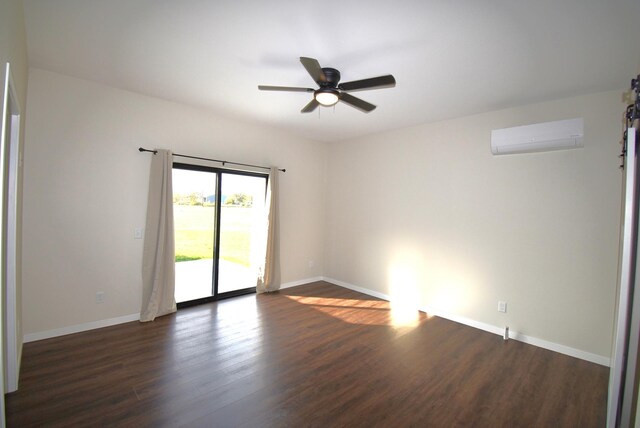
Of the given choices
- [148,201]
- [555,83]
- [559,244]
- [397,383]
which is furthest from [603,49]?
[148,201]

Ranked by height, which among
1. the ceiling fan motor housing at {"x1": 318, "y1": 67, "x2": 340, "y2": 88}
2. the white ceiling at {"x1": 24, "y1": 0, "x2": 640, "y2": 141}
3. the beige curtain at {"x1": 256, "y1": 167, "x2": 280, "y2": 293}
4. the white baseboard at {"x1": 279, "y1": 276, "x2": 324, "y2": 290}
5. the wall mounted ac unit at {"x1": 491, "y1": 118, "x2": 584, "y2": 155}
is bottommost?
the white baseboard at {"x1": 279, "y1": 276, "x2": 324, "y2": 290}

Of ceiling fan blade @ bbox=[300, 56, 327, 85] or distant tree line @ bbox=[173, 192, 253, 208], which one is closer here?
ceiling fan blade @ bbox=[300, 56, 327, 85]

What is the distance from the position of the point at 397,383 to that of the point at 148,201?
11.0 feet

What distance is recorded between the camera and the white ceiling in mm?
1823

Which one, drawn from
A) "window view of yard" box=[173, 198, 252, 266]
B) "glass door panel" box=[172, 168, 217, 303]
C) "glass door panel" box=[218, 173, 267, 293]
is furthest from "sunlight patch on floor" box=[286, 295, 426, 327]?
"glass door panel" box=[172, 168, 217, 303]

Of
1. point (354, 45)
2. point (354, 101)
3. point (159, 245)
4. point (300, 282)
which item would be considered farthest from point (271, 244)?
point (354, 45)

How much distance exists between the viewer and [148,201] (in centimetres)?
343

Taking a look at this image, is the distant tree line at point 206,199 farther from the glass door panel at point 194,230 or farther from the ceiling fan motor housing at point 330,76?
the ceiling fan motor housing at point 330,76

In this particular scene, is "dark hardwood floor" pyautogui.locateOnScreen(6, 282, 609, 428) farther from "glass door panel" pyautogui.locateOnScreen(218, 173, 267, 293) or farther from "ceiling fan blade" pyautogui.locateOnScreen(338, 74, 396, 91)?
"ceiling fan blade" pyautogui.locateOnScreen(338, 74, 396, 91)

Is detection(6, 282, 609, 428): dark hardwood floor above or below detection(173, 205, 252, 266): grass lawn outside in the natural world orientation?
below

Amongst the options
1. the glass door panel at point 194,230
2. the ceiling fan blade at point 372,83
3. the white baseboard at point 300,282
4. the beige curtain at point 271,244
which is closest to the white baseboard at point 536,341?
the white baseboard at point 300,282

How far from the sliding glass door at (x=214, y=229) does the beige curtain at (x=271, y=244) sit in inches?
7.0

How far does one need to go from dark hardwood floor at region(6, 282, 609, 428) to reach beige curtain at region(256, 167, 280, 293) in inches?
44.3

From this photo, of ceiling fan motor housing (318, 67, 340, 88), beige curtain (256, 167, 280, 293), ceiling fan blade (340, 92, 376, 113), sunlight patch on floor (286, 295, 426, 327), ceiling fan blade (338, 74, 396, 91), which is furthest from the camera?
beige curtain (256, 167, 280, 293)
